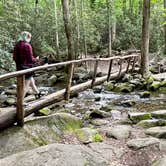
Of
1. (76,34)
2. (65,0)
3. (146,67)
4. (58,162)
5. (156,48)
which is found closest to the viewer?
(58,162)

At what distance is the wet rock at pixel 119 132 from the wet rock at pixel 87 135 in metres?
0.29

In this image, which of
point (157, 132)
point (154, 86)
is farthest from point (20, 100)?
point (154, 86)

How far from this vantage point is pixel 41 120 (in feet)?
20.6

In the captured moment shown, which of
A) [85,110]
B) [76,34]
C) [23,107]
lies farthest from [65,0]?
[23,107]

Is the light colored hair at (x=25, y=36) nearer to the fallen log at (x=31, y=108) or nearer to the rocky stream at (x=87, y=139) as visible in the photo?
the fallen log at (x=31, y=108)

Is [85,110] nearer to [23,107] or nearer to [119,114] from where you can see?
[119,114]

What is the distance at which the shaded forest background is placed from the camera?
1706 cm

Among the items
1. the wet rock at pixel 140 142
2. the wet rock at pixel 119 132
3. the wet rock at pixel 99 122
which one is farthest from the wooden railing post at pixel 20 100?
the wet rock at pixel 99 122

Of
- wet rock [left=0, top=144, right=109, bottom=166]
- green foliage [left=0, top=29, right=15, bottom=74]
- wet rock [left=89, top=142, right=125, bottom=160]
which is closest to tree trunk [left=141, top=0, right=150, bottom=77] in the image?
green foliage [left=0, top=29, right=15, bottom=74]

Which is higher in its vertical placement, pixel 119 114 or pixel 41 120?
pixel 41 120

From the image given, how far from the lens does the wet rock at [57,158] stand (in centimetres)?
432

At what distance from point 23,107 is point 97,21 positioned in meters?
22.3

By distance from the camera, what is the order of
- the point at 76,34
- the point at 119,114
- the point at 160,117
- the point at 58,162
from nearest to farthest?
the point at 58,162
the point at 160,117
the point at 119,114
the point at 76,34

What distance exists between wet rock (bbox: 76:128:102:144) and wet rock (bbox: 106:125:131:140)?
292mm
